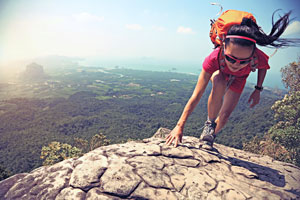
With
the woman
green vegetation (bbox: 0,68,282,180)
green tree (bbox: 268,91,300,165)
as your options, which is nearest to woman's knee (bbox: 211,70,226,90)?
the woman

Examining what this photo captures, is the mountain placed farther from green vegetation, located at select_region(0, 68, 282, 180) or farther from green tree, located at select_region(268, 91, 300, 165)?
green tree, located at select_region(268, 91, 300, 165)

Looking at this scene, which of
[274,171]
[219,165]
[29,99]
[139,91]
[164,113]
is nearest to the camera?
[219,165]

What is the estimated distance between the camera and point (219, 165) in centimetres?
388

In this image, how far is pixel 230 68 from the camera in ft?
10.4

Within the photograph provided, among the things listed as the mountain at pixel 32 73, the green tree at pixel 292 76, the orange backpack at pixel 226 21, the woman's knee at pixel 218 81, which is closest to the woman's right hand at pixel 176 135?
the woman's knee at pixel 218 81

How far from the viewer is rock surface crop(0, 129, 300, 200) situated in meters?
2.71

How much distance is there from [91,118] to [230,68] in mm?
77906

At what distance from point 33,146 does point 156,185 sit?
6091 centimetres

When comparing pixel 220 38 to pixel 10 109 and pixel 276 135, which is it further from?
pixel 10 109

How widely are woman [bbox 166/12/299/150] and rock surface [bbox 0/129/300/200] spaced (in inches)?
28.9

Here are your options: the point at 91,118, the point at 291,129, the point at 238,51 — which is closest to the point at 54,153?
the point at 238,51

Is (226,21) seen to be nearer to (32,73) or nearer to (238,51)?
(238,51)

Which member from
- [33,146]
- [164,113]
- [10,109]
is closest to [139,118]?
[164,113]

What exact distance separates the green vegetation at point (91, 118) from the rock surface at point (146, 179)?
33.8ft
